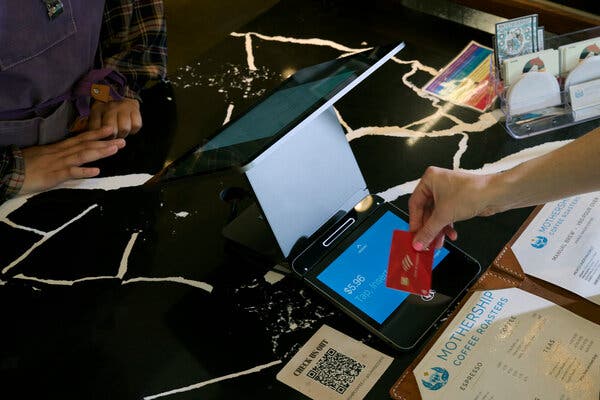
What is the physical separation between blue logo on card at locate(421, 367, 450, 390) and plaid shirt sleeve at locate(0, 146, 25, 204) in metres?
0.81

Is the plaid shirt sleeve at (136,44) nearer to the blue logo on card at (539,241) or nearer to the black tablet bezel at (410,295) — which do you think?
the black tablet bezel at (410,295)

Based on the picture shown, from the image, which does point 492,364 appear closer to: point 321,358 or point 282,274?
point 321,358

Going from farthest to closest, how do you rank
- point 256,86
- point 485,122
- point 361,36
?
point 361,36, point 256,86, point 485,122

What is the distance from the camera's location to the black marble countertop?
3.38 feet

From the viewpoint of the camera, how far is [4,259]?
121cm

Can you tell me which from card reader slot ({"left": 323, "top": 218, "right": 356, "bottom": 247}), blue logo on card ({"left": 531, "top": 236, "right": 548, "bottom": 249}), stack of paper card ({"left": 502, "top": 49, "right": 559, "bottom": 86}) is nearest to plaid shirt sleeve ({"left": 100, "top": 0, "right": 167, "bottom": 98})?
card reader slot ({"left": 323, "top": 218, "right": 356, "bottom": 247})

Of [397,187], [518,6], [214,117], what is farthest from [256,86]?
[518,6]

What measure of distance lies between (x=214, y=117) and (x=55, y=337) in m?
0.57

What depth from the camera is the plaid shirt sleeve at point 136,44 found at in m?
1.52

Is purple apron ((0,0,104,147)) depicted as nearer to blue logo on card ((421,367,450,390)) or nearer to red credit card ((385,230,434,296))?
red credit card ((385,230,434,296))

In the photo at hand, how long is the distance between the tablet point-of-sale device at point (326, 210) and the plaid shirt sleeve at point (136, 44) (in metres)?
0.51

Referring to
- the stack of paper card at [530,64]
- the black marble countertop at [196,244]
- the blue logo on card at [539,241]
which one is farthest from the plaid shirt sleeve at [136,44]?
the blue logo on card at [539,241]

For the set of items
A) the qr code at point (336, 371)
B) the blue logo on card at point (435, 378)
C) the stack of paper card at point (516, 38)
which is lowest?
the blue logo on card at point (435, 378)

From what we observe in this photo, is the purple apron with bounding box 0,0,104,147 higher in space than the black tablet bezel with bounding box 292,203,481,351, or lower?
higher
